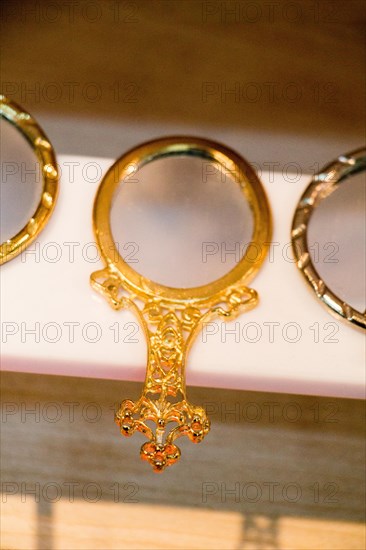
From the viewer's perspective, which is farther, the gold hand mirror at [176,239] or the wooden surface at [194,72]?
the wooden surface at [194,72]

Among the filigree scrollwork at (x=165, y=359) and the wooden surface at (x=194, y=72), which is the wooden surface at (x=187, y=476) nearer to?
the filigree scrollwork at (x=165, y=359)

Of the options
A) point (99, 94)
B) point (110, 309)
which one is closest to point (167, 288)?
point (110, 309)

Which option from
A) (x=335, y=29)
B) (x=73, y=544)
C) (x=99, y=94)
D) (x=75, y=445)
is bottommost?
(x=73, y=544)

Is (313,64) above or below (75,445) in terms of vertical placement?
above

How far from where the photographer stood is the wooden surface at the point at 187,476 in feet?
2.43

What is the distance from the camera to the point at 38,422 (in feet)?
2.52

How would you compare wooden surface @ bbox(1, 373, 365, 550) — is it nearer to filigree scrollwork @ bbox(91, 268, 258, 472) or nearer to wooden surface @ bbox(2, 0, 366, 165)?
filigree scrollwork @ bbox(91, 268, 258, 472)

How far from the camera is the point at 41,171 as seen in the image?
719mm

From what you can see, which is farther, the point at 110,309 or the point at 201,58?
the point at 201,58

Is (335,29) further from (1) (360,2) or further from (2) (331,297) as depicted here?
(2) (331,297)

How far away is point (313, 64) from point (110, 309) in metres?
0.45

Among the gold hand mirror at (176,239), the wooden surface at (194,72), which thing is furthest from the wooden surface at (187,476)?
the wooden surface at (194,72)

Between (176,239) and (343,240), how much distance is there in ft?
0.64

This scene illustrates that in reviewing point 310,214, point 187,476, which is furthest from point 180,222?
point 187,476
